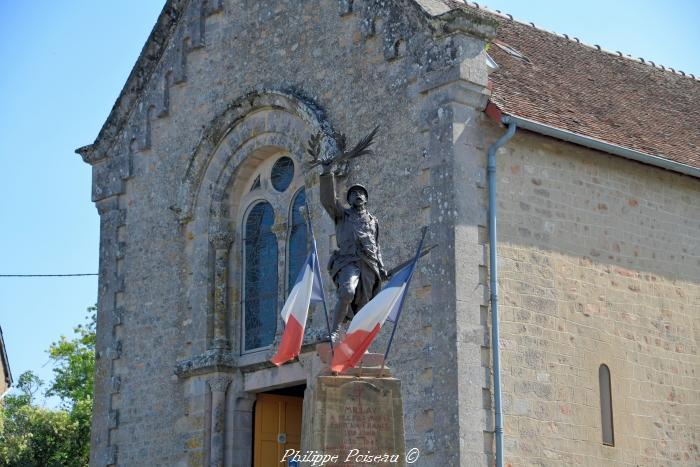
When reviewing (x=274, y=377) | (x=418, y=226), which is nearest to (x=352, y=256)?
(x=418, y=226)

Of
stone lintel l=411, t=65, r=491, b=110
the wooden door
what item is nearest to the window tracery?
the wooden door

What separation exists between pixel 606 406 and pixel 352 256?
18.9 ft

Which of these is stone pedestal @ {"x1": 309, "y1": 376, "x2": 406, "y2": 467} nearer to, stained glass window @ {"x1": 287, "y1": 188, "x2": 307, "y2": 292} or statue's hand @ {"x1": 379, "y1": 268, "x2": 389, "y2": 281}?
statue's hand @ {"x1": 379, "y1": 268, "x2": 389, "y2": 281}

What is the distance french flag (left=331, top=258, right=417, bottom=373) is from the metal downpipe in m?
3.29

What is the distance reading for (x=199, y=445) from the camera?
20156 millimetres

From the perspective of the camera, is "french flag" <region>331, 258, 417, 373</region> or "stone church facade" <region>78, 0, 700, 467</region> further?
"stone church facade" <region>78, 0, 700, 467</region>

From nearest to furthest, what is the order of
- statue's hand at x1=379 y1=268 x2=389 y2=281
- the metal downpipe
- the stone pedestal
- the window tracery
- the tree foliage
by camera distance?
the stone pedestal → statue's hand at x1=379 y1=268 x2=389 y2=281 → the metal downpipe → the window tracery → the tree foliage

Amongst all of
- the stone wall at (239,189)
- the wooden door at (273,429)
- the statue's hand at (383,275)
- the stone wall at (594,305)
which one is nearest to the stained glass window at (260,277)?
the stone wall at (239,189)

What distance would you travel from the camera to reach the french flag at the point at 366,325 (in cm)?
1358

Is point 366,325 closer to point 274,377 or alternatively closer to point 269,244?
point 274,377

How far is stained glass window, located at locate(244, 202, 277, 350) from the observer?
20297 millimetres

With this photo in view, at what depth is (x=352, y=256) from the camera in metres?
14.3

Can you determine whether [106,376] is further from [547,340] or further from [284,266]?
[547,340]

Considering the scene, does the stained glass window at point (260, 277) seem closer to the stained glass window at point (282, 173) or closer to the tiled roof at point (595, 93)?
the stained glass window at point (282, 173)
